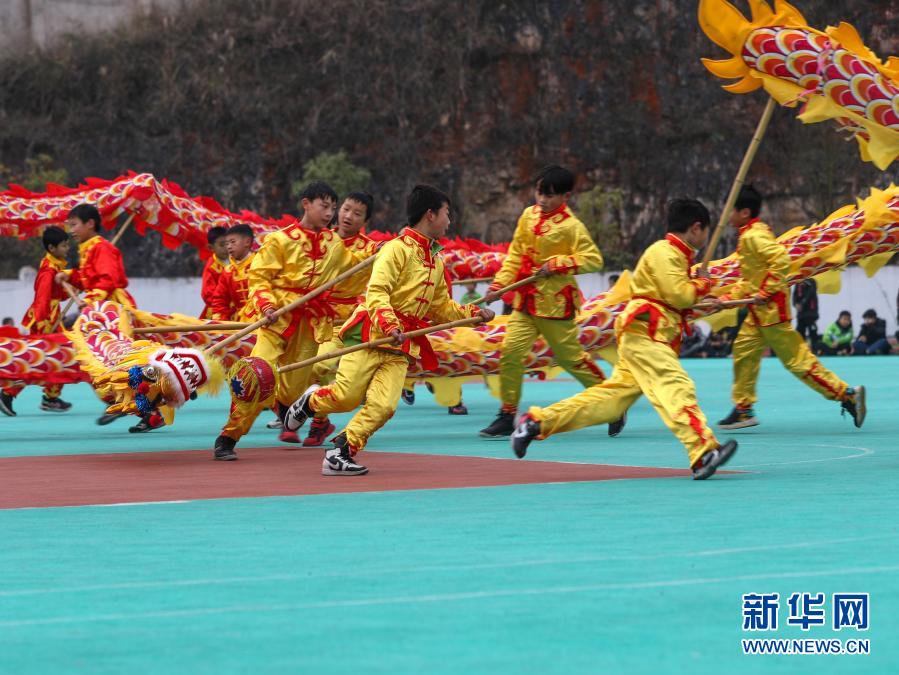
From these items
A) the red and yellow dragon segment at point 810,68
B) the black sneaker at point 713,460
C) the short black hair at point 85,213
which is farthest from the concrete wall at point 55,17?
the black sneaker at point 713,460

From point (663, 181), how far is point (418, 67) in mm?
6488

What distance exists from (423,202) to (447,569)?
3.77 metres

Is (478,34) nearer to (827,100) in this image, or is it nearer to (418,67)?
(418,67)

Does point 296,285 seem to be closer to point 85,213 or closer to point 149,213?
point 85,213

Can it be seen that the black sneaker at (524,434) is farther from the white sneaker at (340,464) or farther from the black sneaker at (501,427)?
the black sneaker at (501,427)

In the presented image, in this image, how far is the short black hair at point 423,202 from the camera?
27.3 ft

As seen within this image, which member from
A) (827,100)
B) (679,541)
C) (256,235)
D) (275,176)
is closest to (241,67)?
(275,176)

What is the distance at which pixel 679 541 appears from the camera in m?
5.36

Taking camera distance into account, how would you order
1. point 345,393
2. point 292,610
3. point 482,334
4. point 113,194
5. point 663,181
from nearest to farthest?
point 292,610 → point 345,393 → point 482,334 → point 113,194 → point 663,181

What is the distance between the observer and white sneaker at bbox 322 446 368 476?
310 inches

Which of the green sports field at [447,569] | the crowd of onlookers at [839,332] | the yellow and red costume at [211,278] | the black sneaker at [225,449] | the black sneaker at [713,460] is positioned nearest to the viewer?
the green sports field at [447,569]

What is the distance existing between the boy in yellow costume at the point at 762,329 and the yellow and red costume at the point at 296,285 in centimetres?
275

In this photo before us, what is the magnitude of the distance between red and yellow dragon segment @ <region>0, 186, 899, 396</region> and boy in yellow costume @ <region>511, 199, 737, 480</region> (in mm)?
3461

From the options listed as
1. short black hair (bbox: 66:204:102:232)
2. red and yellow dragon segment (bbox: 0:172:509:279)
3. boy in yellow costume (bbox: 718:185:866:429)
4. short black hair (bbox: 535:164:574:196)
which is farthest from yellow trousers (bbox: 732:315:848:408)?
short black hair (bbox: 66:204:102:232)
